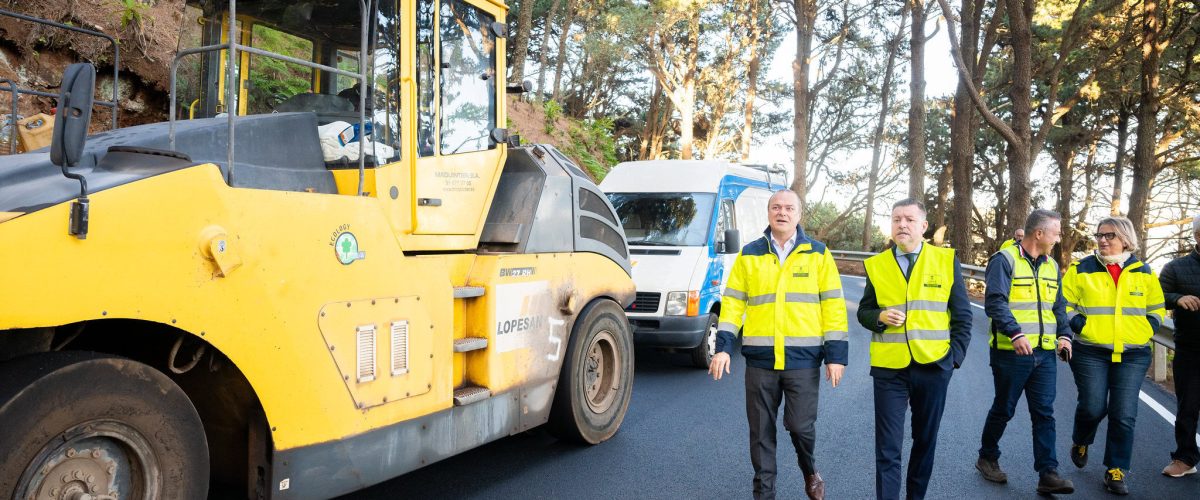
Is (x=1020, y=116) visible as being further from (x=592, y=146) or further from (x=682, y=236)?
(x=592, y=146)

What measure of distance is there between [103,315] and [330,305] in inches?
41.5

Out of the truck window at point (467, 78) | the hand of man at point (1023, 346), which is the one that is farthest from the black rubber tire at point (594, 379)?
the hand of man at point (1023, 346)

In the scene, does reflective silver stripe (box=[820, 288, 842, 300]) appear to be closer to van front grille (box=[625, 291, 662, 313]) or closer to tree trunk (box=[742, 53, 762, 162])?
van front grille (box=[625, 291, 662, 313])

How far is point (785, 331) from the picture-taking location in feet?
15.4

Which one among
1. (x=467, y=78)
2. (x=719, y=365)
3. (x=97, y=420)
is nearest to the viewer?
(x=97, y=420)

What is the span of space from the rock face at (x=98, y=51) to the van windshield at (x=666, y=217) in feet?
18.4

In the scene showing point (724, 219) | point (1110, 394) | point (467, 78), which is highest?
point (467, 78)

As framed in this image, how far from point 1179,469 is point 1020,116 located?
1276cm

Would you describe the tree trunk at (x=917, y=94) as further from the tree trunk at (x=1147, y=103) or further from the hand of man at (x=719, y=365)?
the hand of man at (x=719, y=365)

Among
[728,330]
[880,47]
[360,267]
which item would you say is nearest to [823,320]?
[728,330]

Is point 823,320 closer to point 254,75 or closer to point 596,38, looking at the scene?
point 254,75

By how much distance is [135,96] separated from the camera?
9875 millimetres

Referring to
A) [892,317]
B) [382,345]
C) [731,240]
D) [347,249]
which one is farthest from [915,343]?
[731,240]

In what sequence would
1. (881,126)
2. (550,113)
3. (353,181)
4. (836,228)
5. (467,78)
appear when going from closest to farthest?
(353,181)
(467,78)
(550,113)
(881,126)
(836,228)
